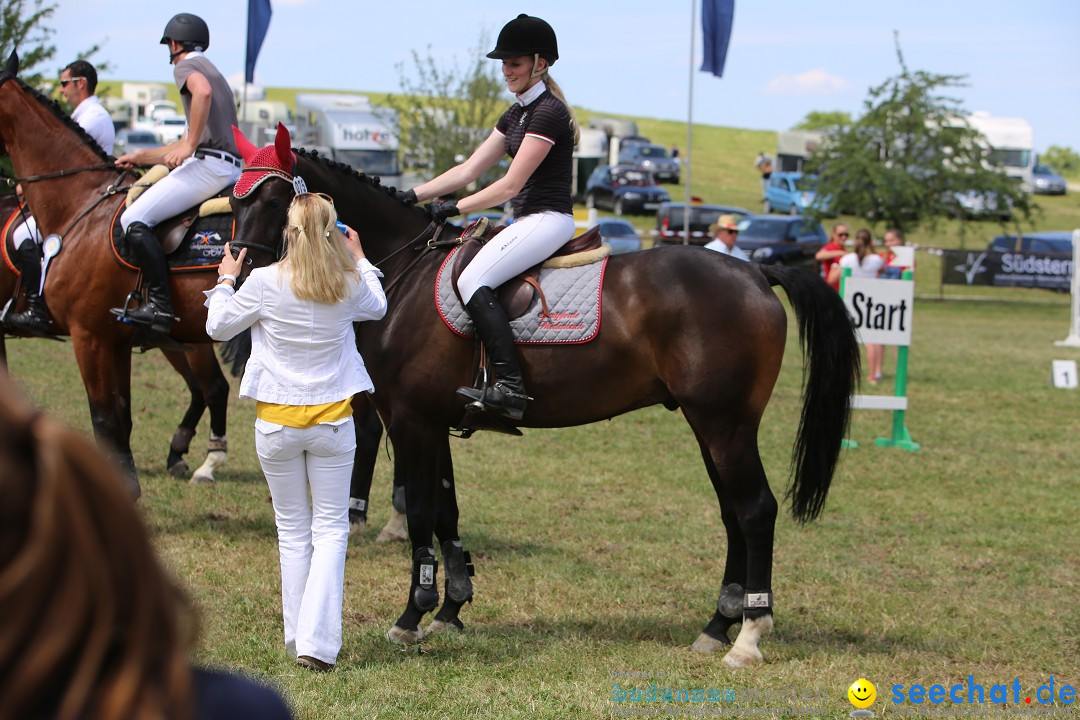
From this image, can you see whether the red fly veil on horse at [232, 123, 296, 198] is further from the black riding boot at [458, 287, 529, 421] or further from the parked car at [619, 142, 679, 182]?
the parked car at [619, 142, 679, 182]

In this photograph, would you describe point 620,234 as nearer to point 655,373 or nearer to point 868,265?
point 868,265

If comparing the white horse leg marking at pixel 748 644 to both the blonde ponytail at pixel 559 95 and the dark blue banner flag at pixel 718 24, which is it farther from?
the dark blue banner flag at pixel 718 24

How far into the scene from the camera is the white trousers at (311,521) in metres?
4.72

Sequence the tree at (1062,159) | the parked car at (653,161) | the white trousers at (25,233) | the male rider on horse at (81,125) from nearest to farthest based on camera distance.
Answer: the male rider on horse at (81,125)
the white trousers at (25,233)
the parked car at (653,161)
the tree at (1062,159)

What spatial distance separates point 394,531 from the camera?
7.41m

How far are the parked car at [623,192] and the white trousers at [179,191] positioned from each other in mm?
36576

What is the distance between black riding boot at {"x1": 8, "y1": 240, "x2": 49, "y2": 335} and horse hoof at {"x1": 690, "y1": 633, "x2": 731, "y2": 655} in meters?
5.33

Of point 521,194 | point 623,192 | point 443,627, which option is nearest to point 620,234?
point 623,192

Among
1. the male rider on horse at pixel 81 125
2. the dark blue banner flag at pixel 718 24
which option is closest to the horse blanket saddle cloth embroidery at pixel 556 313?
the male rider on horse at pixel 81 125

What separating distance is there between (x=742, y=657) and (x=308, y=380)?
2.39 m

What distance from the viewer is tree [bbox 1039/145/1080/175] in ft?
342

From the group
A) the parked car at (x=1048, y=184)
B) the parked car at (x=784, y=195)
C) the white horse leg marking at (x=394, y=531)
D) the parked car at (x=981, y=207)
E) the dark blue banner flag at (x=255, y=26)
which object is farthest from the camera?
the parked car at (x=1048, y=184)

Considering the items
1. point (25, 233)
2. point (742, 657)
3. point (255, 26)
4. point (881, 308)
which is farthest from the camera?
point (255, 26)

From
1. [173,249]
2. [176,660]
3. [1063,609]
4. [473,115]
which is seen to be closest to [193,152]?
[173,249]
